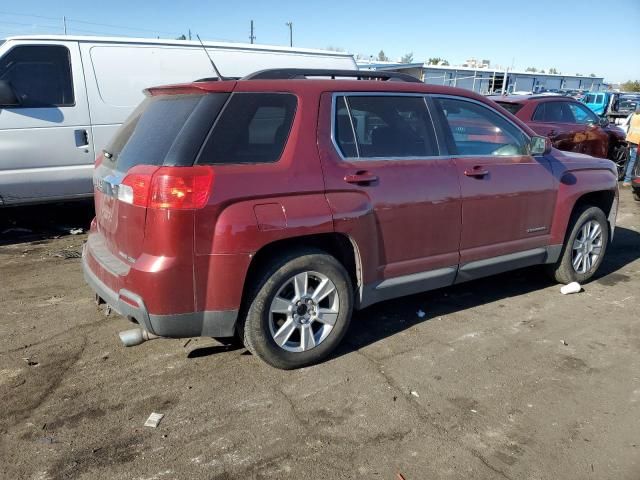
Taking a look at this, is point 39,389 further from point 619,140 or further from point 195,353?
point 619,140

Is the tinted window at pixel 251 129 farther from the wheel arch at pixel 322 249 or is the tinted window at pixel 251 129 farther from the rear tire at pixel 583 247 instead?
the rear tire at pixel 583 247

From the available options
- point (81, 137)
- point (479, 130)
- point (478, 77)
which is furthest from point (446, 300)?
point (478, 77)

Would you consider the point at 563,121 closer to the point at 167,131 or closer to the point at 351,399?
the point at 351,399

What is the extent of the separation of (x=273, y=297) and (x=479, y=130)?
239cm

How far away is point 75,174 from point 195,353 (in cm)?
386

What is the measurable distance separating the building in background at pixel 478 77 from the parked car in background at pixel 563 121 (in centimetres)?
1803

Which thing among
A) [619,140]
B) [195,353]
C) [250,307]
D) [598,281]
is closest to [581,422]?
[250,307]

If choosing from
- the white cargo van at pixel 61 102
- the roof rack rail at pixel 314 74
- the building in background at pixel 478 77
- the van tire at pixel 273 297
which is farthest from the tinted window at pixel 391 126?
the building in background at pixel 478 77

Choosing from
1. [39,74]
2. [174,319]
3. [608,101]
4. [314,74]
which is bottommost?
[174,319]

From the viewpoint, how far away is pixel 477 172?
414 cm

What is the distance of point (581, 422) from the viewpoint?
3.01m

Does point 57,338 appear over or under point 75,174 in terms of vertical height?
under

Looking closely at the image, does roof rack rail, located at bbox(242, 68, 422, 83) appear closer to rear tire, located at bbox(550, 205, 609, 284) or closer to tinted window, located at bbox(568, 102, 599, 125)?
rear tire, located at bbox(550, 205, 609, 284)

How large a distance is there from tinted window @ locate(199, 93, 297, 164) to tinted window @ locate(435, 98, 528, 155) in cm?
140
